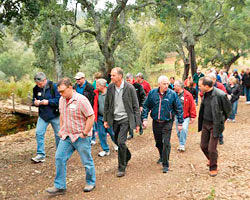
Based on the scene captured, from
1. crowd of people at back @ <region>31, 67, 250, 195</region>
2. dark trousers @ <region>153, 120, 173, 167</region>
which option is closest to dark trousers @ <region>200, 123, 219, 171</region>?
crowd of people at back @ <region>31, 67, 250, 195</region>

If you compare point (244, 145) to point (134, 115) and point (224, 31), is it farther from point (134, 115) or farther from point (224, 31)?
point (224, 31)

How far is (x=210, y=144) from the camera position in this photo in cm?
547

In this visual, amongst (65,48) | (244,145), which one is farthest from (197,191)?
(65,48)

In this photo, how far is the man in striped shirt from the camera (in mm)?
4684

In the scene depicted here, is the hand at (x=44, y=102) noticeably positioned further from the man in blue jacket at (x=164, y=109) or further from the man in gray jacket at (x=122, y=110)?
the man in blue jacket at (x=164, y=109)

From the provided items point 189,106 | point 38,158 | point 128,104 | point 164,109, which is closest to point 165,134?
point 164,109

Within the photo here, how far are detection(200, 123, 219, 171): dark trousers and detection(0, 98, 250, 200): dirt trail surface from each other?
308 millimetres

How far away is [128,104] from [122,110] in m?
0.19

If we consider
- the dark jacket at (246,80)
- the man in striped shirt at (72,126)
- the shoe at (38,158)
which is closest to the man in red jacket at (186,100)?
the man in striped shirt at (72,126)

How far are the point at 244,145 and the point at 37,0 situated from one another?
6.74 meters

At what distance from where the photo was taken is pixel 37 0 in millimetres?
7676

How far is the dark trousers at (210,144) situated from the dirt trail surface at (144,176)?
12.1 inches

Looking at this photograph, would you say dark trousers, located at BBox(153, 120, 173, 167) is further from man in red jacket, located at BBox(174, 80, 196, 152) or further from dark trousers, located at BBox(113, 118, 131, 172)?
man in red jacket, located at BBox(174, 80, 196, 152)

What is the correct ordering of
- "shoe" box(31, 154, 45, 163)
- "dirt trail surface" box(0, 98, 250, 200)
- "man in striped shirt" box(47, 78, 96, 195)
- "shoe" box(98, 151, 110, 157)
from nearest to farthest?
"man in striped shirt" box(47, 78, 96, 195) < "dirt trail surface" box(0, 98, 250, 200) < "shoe" box(31, 154, 45, 163) < "shoe" box(98, 151, 110, 157)
